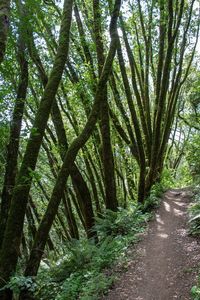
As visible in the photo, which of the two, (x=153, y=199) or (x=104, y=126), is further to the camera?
(x=153, y=199)

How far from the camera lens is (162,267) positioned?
6.66 metres

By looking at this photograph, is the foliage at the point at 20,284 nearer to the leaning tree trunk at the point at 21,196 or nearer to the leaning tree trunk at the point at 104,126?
the leaning tree trunk at the point at 21,196

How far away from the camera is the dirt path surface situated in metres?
5.62

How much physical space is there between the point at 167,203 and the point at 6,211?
23.3ft

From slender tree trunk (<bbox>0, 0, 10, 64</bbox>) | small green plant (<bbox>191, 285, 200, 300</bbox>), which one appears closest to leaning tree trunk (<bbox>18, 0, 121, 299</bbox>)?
small green plant (<bbox>191, 285, 200, 300</bbox>)

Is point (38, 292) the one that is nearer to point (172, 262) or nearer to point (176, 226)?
point (172, 262)

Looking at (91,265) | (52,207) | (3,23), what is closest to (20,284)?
(52,207)

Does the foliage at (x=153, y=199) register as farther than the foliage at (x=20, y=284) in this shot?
Yes

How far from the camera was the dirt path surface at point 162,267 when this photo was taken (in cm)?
562

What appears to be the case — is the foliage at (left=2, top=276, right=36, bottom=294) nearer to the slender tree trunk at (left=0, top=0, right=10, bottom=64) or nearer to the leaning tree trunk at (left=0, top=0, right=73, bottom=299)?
the leaning tree trunk at (left=0, top=0, right=73, bottom=299)

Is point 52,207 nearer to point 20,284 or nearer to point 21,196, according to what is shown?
point 21,196

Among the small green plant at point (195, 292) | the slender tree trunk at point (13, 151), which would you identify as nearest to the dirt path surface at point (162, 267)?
the small green plant at point (195, 292)

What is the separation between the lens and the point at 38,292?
686cm

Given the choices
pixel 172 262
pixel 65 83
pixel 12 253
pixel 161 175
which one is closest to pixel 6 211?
pixel 12 253
